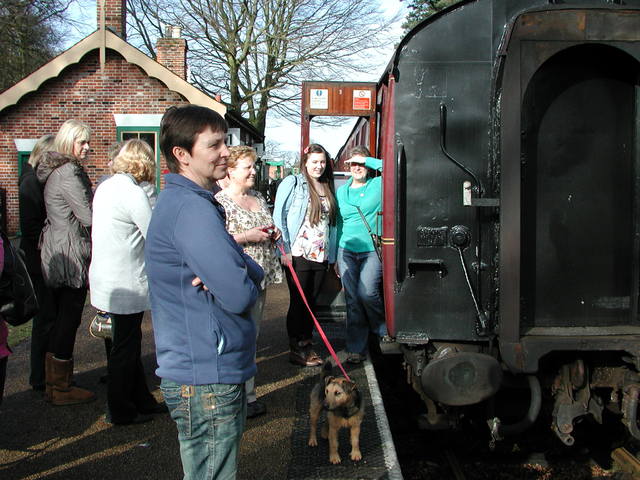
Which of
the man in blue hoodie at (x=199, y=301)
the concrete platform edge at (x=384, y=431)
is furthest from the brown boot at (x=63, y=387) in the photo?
the man in blue hoodie at (x=199, y=301)

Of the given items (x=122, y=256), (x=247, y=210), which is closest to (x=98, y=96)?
(x=122, y=256)

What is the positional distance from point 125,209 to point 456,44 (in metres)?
2.40

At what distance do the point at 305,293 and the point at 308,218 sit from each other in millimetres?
711

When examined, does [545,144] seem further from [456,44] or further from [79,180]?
[79,180]

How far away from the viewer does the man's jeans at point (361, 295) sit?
230 inches

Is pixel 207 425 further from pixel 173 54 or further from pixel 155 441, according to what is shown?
pixel 173 54

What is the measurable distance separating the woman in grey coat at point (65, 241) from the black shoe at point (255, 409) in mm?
1401

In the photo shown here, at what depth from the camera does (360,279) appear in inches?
234

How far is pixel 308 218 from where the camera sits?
5711 mm

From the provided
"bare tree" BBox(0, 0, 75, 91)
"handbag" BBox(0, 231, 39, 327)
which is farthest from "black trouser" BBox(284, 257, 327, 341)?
→ "bare tree" BBox(0, 0, 75, 91)

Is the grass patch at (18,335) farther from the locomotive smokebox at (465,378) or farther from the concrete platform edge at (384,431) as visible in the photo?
the locomotive smokebox at (465,378)

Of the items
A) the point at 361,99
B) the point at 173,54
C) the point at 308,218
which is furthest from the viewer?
the point at 173,54

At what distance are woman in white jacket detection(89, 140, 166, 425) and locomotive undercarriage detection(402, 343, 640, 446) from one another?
192 centimetres

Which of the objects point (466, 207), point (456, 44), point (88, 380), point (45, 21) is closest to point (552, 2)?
point (456, 44)
